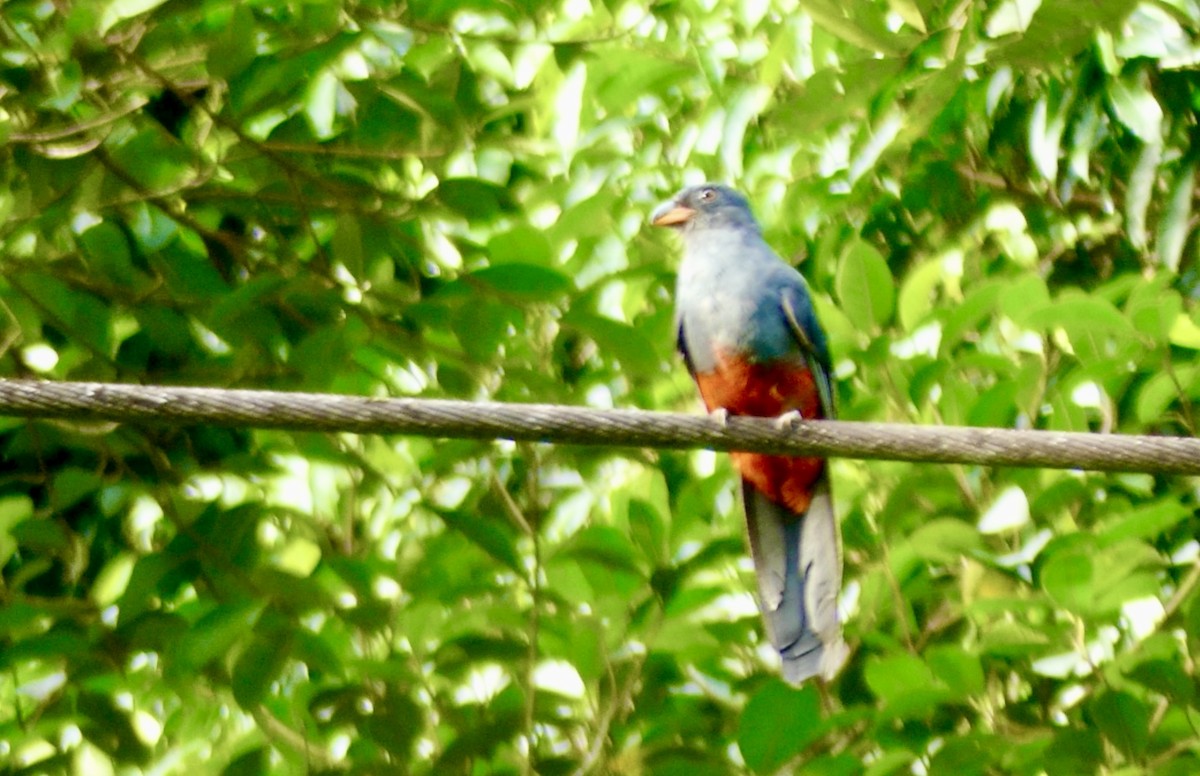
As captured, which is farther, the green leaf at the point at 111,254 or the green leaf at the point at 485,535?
the green leaf at the point at 111,254

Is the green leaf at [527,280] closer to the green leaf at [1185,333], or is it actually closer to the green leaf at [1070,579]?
the green leaf at [1070,579]

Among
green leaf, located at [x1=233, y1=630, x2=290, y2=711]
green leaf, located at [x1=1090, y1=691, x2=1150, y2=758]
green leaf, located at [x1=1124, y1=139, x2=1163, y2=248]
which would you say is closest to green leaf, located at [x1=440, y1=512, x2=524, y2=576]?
green leaf, located at [x1=233, y1=630, x2=290, y2=711]

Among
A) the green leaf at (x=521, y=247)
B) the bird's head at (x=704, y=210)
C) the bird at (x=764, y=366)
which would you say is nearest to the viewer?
the green leaf at (x=521, y=247)

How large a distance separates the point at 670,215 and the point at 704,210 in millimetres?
108

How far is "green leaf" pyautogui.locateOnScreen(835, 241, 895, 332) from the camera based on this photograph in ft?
11.0

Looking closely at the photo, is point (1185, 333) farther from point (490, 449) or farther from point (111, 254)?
point (111, 254)

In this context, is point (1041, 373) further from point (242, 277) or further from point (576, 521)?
point (242, 277)

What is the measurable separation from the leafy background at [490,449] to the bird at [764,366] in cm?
9

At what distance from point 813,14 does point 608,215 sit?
68 cm

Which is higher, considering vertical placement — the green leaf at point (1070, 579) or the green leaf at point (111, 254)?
the green leaf at point (111, 254)

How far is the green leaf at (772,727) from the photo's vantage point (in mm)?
2893

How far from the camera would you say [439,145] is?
130 inches

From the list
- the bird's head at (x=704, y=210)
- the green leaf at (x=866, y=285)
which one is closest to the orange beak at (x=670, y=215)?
the bird's head at (x=704, y=210)

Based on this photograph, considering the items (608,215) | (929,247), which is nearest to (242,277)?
(608,215)
